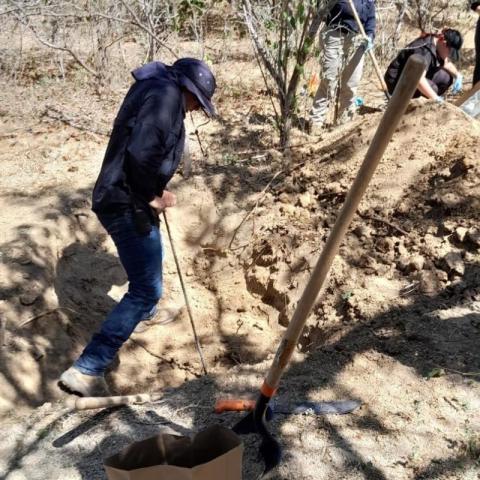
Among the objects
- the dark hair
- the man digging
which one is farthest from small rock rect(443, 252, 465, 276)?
the dark hair

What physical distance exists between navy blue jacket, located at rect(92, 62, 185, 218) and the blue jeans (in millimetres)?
147

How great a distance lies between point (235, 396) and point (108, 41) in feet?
20.5

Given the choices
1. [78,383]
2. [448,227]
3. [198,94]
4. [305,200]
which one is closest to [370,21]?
[305,200]

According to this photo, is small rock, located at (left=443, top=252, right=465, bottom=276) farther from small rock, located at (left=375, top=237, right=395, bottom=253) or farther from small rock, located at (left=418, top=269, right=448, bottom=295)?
small rock, located at (left=375, top=237, right=395, bottom=253)

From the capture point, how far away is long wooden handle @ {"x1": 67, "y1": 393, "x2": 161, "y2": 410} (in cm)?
284

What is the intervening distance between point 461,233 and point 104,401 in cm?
249

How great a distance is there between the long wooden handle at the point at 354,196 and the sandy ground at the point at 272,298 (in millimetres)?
553

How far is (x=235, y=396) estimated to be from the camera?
301 centimetres

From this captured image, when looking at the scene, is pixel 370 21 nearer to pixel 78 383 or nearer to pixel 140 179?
pixel 140 179

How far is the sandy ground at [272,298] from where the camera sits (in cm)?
269

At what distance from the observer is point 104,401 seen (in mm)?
2898

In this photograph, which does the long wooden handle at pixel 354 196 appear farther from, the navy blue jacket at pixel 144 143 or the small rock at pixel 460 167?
the small rock at pixel 460 167

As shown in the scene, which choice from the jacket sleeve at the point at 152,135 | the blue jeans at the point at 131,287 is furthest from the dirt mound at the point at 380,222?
the jacket sleeve at the point at 152,135

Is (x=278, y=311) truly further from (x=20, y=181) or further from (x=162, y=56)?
(x=162, y=56)
